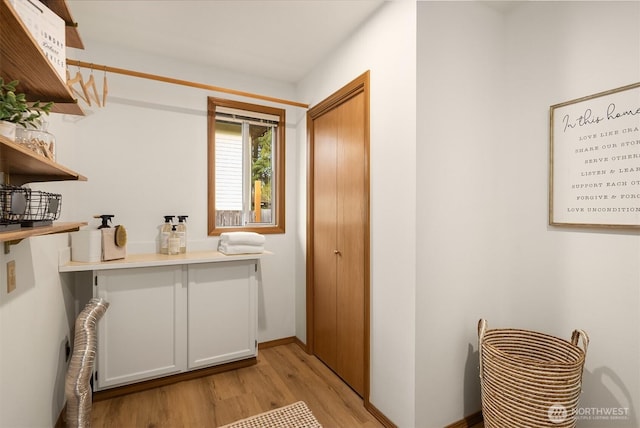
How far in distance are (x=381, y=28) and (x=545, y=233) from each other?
5.15 ft

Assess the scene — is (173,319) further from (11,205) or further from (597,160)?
(597,160)

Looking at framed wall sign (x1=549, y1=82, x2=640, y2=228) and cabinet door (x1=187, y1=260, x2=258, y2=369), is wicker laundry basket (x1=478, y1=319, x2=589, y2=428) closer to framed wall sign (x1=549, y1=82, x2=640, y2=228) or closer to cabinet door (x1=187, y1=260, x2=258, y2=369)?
framed wall sign (x1=549, y1=82, x2=640, y2=228)

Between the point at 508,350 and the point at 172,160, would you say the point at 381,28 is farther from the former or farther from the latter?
the point at 508,350

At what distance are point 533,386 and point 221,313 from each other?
2021mm

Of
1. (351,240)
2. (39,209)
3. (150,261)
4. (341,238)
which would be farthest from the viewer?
(341,238)

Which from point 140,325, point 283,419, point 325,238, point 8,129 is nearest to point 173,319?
point 140,325

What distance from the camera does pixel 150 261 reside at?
2145mm

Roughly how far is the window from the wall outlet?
1498 millimetres

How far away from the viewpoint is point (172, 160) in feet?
8.49

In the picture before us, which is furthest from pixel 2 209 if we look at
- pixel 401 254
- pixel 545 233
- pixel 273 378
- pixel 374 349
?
pixel 545 233

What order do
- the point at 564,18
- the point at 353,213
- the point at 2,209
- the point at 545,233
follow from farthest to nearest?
1. the point at 353,213
2. the point at 545,233
3. the point at 564,18
4. the point at 2,209

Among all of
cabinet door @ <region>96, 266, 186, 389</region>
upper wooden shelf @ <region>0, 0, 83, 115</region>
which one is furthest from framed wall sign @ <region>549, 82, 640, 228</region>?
cabinet door @ <region>96, 266, 186, 389</region>

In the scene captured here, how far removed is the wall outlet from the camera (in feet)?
3.98

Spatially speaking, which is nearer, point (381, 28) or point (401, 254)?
point (401, 254)
